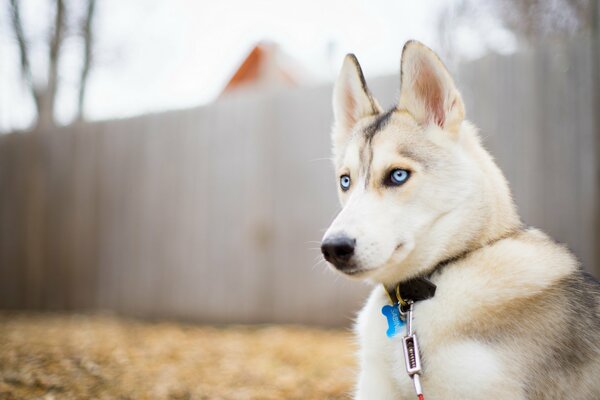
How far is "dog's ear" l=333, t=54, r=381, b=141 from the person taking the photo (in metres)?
2.53

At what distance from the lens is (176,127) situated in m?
6.71

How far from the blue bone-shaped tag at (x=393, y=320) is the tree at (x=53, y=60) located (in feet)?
26.3

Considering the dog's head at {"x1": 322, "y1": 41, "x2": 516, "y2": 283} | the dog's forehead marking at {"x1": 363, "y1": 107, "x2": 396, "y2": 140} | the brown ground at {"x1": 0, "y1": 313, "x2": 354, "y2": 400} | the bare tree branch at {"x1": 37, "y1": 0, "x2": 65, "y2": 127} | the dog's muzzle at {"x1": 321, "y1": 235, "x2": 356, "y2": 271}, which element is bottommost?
the brown ground at {"x1": 0, "y1": 313, "x2": 354, "y2": 400}

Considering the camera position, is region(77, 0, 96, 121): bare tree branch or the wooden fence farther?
region(77, 0, 96, 121): bare tree branch

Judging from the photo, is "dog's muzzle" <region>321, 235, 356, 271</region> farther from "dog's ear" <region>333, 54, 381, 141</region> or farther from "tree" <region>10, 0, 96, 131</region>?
"tree" <region>10, 0, 96, 131</region>

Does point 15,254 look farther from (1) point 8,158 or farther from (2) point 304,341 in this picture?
(2) point 304,341

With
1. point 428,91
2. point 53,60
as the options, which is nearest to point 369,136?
point 428,91

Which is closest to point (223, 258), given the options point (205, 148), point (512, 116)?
point (205, 148)

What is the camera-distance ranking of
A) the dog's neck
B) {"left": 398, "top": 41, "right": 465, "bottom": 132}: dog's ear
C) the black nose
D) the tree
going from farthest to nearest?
the tree → {"left": 398, "top": 41, "right": 465, "bottom": 132}: dog's ear → the dog's neck → the black nose

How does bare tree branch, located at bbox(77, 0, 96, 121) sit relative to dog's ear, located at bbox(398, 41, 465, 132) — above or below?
above

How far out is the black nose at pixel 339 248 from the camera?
1.80 m

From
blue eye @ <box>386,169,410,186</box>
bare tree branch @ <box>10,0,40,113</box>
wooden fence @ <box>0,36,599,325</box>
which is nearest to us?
blue eye @ <box>386,169,410,186</box>

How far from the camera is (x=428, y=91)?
7.56 ft

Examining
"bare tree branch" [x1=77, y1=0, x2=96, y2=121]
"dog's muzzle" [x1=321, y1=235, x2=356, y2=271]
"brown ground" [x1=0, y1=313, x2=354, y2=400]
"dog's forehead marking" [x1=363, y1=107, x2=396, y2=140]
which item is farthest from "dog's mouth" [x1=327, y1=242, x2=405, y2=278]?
"bare tree branch" [x1=77, y1=0, x2=96, y2=121]
